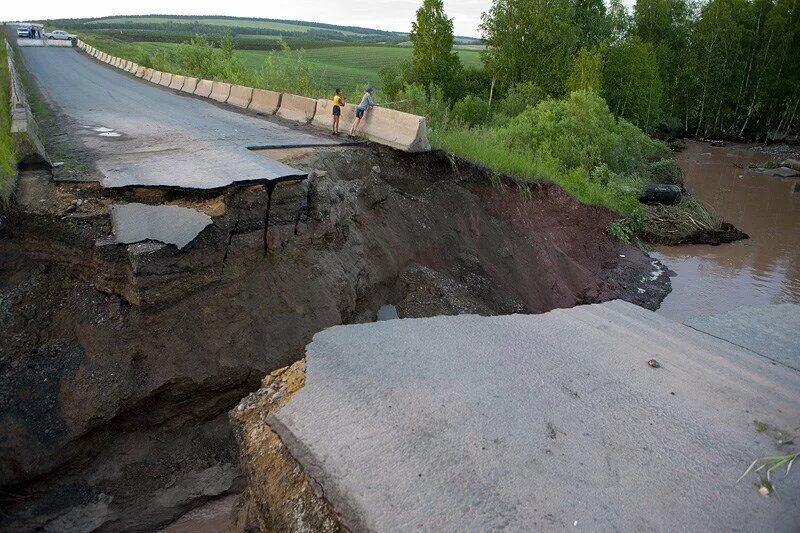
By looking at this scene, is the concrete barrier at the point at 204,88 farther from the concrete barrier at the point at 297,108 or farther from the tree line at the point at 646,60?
the tree line at the point at 646,60

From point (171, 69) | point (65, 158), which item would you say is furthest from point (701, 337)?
point (171, 69)

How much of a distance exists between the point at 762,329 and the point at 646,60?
110 feet

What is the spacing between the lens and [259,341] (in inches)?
270

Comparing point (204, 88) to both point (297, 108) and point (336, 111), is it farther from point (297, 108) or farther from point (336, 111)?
point (336, 111)

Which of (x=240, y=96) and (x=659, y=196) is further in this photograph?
(x=659, y=196)

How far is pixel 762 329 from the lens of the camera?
613cm

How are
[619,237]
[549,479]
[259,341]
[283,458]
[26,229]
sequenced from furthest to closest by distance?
[619,237], [259,341], [26,229], [283,458], [549,479]

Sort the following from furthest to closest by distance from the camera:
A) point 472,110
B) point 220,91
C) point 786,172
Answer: point 786,172 → point 472,110 → point 220,91

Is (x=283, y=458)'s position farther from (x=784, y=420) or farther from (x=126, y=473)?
(x=784, y=420)

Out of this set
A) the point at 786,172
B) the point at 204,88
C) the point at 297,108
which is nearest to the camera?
the point at 297,108

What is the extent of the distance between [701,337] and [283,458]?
4306 mm

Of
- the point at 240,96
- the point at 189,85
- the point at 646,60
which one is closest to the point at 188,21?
the point at 646,60

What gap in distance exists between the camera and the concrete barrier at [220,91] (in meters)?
15.4

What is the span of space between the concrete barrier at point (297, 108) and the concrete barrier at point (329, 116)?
187 mm
